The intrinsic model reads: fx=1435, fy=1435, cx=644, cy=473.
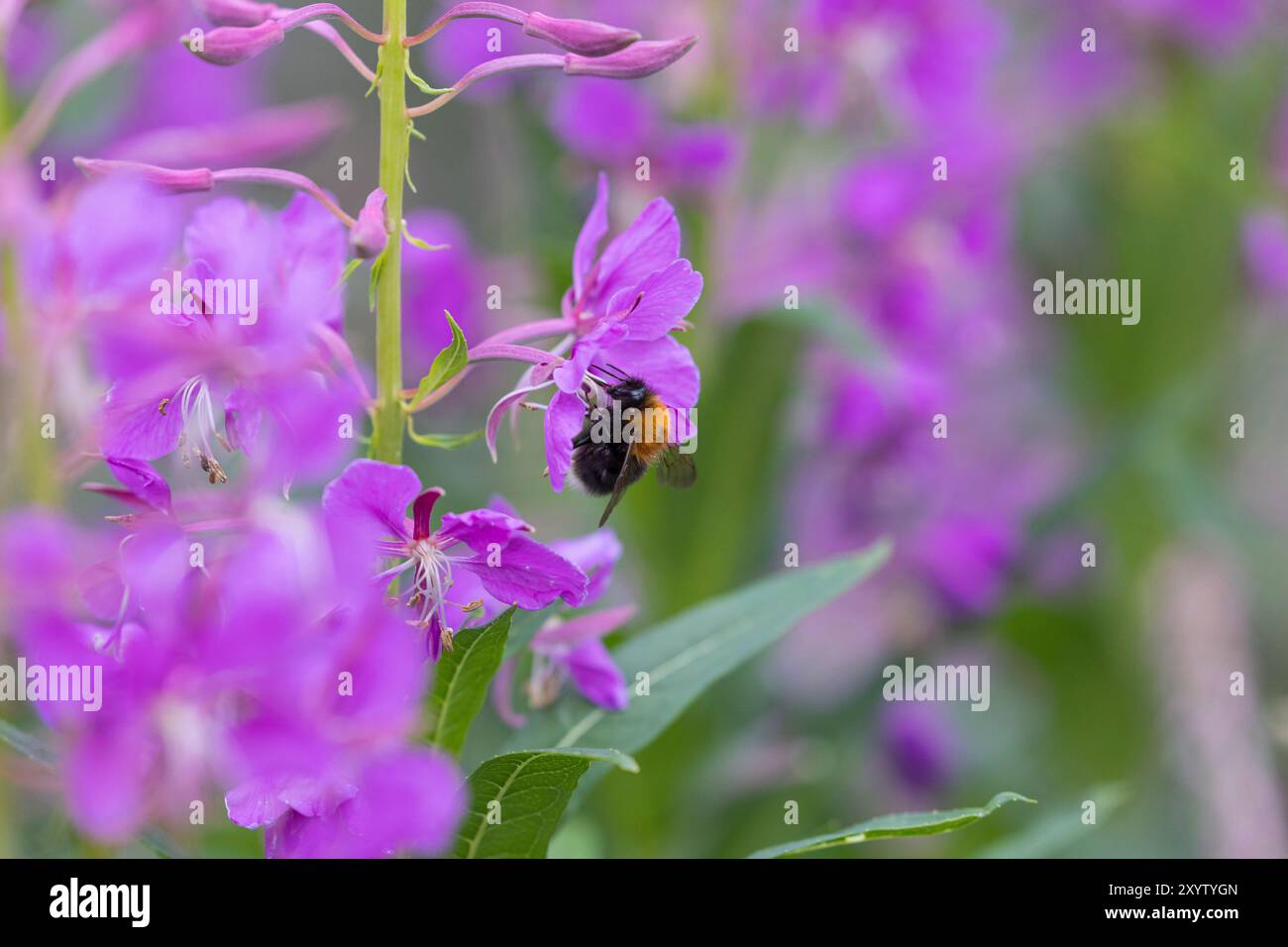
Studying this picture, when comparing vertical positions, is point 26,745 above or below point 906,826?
above

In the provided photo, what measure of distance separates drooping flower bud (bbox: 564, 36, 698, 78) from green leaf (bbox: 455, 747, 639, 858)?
64cm

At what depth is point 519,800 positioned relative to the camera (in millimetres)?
1438

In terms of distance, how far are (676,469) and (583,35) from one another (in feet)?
2.15

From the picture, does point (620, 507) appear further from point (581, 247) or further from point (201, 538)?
point (201, 538)

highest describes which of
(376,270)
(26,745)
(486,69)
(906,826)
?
(486,69)

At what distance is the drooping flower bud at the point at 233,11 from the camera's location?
4.32ft

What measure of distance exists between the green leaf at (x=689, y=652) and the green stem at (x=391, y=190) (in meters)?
0.46

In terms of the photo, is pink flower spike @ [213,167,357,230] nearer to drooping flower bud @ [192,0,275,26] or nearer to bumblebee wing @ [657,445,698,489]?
drooping flower bud @ [192,0,275,26]

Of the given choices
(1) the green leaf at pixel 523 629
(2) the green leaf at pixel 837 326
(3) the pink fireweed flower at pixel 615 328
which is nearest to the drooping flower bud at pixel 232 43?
(3) the pink fireweed flower at pixel 615 328

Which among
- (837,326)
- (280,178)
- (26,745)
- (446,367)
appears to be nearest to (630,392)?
(446,367)

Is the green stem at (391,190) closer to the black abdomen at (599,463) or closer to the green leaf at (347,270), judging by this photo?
the green leaf at (347,270)

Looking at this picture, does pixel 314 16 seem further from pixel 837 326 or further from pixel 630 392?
pixel 837 326

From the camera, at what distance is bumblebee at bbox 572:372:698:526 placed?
1648mm
